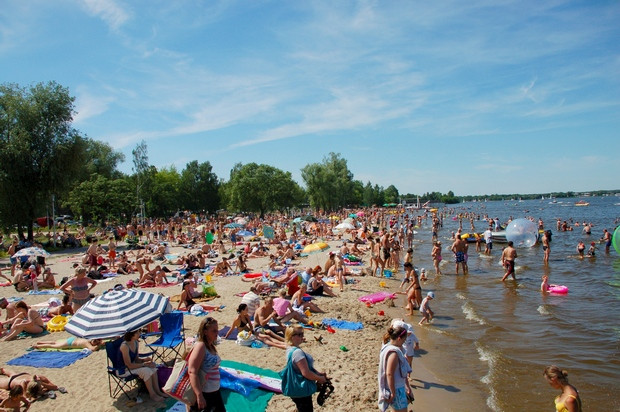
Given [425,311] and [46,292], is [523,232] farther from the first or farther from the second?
[46,292]

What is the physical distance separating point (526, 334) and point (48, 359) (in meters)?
10.2

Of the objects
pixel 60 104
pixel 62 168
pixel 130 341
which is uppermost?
pixel 60 104

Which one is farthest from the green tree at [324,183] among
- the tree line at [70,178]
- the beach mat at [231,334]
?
the beach mat at [231,334]

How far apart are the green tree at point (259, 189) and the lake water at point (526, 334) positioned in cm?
3775

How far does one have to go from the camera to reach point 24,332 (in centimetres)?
855

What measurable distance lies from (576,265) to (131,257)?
22.0 metres

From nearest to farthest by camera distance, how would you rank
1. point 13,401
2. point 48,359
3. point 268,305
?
point 13,401 → point 48,359 → point 268,305

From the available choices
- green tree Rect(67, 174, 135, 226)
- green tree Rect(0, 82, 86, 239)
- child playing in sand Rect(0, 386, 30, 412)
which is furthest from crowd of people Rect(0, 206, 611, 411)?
green tree Rect(67, 174, 135, 226)

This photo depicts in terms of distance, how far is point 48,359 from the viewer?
23.2 feet

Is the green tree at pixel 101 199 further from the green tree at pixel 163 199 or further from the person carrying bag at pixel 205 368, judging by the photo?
the person carrying bag at pixel 205 368

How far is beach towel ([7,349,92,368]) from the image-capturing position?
6.86 m

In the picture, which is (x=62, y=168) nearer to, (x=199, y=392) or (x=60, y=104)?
(x=60, y=104)

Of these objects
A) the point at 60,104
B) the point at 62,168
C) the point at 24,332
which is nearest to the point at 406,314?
the point at 24,332

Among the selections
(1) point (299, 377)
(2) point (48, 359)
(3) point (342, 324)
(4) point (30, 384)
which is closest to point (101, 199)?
(2) point (48, 359)
